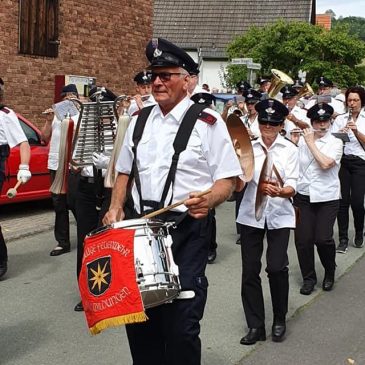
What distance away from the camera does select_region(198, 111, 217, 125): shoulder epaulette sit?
10.5 ft

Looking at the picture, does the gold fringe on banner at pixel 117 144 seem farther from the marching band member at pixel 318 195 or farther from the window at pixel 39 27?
the window at pixel 39 27

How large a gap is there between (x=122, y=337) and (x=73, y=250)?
2887 millimetres

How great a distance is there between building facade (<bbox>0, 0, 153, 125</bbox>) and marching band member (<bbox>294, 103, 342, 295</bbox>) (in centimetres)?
793

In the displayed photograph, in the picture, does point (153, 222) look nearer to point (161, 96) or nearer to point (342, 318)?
point (161, 96)

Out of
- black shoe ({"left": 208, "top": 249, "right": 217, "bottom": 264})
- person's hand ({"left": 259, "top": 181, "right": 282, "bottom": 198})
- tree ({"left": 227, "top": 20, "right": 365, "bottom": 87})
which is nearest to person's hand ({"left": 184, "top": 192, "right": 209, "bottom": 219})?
person's hand ({"left": 259, "top": 181, "right": 282, "bottom": 198})

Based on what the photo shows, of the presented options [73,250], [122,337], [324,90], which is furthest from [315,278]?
[324,90]

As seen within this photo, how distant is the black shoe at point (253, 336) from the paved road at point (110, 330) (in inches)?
2.2

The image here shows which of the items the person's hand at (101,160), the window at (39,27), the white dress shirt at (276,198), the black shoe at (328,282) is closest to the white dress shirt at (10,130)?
the person's hand at (101,160)

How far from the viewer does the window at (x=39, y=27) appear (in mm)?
12547

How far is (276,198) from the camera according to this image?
495cm

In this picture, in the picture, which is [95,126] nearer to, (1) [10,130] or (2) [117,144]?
(2) [117,144]

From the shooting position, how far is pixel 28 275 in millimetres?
6539

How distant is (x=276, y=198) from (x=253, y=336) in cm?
106

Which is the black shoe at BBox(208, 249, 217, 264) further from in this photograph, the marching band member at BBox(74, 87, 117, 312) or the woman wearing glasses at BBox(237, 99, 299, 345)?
the woman wearing glasses at BBox(237, 99, 299, 345)
